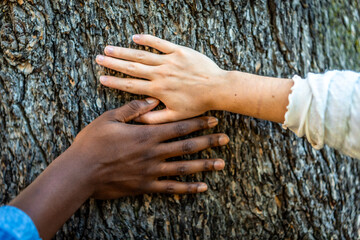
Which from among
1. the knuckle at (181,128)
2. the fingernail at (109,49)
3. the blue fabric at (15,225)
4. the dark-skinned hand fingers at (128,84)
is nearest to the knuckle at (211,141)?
the knuckle at (181,128)

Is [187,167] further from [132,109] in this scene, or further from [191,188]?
[132,109]

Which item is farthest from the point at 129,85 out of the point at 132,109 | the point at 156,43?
the point at 156,43

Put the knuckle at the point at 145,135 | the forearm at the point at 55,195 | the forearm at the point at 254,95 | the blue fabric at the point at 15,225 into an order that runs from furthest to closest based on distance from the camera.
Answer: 1. the knuckle at the point at 145,135
2. the forearm at the point at 254,95
3. the forearm at the point at 55,195
4. the blue fabric at the point at 15,225

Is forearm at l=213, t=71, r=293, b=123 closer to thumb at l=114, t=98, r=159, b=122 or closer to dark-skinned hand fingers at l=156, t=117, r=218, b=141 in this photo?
dark-skinned hand fingers at l=156, t=117, r=218, b=141

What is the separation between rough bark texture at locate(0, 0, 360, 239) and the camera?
1.62 metres

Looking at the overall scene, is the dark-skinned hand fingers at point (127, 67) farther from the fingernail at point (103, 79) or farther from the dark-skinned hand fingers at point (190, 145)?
the dark-skinned hand fingers at point (190, 145)

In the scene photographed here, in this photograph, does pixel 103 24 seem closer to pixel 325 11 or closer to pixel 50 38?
pixel 50 38

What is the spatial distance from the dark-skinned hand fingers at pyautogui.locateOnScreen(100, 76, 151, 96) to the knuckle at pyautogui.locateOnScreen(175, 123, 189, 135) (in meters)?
0.21

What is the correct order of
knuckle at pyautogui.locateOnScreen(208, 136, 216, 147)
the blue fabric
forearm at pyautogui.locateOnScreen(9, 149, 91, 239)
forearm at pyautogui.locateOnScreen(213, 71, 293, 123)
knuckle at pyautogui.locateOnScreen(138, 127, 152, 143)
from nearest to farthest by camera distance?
the blue fabric < forearm at pyautogui.locateOnScreen(9, 149, 91, 239) < forearm at pyautogui.locateOnScreen(213, 71, 293, 123) < knuckle at pyautogui.locateOnScreen(138, 127, 152, 143) < knuckle at pyautogui.locateOnScreen(208, 136, 216, 147)

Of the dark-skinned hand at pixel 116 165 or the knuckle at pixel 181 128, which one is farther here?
the knuckle at pixel 181 128

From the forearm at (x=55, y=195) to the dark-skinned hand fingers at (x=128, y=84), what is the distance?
39cm

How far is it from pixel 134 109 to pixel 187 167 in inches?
15.7

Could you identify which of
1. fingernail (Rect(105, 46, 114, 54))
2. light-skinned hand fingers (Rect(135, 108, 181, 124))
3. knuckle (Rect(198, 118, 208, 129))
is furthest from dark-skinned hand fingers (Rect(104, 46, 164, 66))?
knuckle (Rect(198, 118, 208, 129))

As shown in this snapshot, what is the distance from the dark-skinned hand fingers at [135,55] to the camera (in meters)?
1.57
